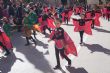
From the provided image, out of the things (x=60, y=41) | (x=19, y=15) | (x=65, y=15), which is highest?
(x=60, y=41)

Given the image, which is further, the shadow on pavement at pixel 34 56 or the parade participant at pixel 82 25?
the parade participant at pixel 82 25

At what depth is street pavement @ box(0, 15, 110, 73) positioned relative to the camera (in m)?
11.7

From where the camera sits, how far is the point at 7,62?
13.3m

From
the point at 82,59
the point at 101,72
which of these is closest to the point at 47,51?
the point at 82,59

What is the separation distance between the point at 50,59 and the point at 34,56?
1.04 meters

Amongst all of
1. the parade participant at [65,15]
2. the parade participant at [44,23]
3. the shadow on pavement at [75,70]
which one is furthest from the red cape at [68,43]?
the parade participant at [65,15]

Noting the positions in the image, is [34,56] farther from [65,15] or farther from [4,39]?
[65,15]

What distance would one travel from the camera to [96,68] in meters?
11.5

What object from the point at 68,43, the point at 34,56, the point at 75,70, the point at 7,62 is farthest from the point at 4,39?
the point at 75,70

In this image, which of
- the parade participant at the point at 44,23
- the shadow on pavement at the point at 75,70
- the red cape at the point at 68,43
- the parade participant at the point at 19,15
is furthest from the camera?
the parade participant at the point at 19,15

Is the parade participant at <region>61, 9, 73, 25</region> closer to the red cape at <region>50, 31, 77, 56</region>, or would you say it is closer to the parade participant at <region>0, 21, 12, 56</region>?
the parade participant at <region>0, 21, 12, 56</region>

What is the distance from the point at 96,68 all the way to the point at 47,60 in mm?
2388

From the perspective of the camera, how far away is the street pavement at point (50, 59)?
38.3 ft

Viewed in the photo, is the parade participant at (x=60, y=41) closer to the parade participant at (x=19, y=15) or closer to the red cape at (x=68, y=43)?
the red cape at (x=68, y=43)
